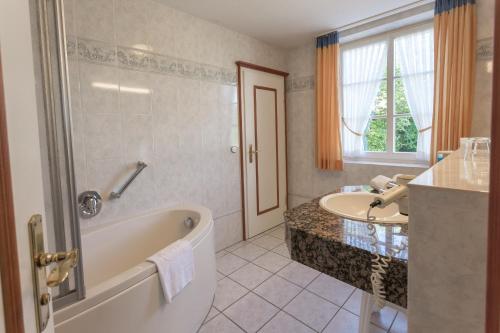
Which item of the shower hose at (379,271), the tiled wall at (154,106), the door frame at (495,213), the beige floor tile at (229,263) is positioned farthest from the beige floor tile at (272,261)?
the door frame at (495,213)

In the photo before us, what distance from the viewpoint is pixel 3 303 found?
384mm

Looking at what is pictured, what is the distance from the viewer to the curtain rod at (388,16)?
2.39 m

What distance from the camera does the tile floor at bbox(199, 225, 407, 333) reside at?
5.59 feet

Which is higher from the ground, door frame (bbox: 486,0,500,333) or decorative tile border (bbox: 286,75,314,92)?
decorative tile border (bbox: 286,75,314,92)

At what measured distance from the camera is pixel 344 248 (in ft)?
2.87

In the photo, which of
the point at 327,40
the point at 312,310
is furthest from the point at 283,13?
the point at 312,310

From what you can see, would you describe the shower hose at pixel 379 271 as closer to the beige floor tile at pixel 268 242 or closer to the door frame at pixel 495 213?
the door frame at pixel 495 213

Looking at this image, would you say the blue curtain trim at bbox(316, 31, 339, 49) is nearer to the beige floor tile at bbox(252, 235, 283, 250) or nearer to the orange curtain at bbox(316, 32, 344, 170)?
the orange curtain at bbox(316, 32, 344, 170)

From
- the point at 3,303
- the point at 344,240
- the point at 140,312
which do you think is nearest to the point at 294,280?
the point at 140,312

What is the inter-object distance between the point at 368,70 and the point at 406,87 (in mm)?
454

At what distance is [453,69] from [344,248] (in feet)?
7.55

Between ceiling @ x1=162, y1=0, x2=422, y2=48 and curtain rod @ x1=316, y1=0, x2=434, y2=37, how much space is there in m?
0.06

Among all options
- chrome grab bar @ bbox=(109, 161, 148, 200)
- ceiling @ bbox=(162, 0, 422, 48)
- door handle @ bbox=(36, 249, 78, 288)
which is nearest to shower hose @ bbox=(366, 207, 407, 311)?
door handle @ bbox=(36, 249, 78, 288)

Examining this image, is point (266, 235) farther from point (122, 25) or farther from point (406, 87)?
point (122, 25)
